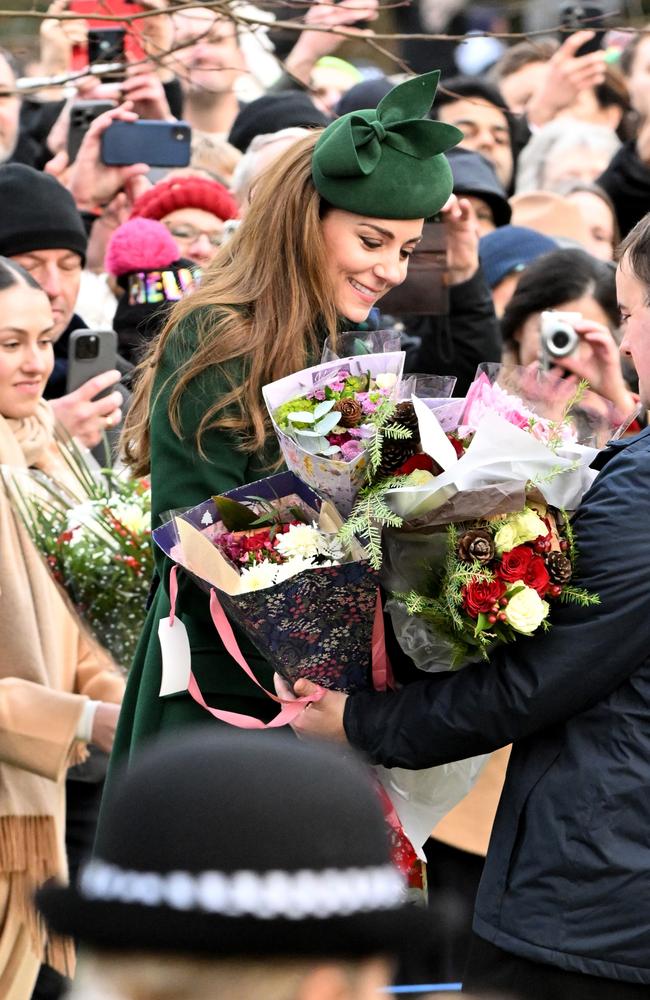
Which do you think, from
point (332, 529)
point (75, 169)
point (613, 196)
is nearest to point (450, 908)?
point (332, 529)

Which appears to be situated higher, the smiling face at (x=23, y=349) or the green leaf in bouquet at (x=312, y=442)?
the green leaf in bouquet at (x=312, y=442)

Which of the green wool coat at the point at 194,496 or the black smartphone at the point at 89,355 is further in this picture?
the black smartphone at the point at 89,355

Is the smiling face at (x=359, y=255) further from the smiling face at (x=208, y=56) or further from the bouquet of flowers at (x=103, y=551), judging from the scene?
the smiling face at (x=208, y=56)

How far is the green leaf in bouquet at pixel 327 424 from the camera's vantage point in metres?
2.79

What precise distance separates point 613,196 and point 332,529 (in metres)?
4.88

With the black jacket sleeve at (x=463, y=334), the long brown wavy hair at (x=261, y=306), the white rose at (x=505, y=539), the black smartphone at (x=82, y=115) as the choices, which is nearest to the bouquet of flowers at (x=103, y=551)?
the long brown wavy hair at (x=261, y=306)

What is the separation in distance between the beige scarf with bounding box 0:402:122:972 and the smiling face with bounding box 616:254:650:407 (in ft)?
5.80

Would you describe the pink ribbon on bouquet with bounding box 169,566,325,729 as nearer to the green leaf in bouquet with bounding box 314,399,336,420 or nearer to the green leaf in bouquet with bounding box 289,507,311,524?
the green leaf in bouquet with bounding box 289,507,311,524

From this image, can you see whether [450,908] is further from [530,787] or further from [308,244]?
[308,244]

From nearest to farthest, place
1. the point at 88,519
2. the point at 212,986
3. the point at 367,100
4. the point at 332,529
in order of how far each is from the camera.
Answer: the point at 212,986 < the point at 332,529 < the point at 88,519 < the point at 367,100

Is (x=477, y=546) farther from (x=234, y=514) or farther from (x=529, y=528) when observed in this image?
(x=234, y=514)

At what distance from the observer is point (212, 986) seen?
1355 millimetres

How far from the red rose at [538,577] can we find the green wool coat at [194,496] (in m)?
0.71

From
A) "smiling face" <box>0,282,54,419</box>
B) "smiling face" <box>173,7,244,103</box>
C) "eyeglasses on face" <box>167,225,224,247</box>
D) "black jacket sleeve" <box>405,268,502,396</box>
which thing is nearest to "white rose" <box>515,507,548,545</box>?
"smiling face" <box>0,282,54,419</box>
